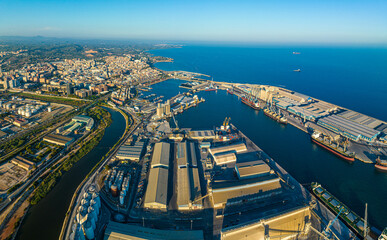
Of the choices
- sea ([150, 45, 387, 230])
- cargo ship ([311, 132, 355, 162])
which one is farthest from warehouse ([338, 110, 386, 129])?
cargo ship ([311, 132, 355, 162])

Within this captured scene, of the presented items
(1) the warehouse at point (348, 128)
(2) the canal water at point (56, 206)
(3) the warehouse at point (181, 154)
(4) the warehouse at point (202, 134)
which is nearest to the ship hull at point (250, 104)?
(1) the warehouse at point (348, 128)

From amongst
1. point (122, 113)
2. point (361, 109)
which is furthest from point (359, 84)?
point (122, 113)

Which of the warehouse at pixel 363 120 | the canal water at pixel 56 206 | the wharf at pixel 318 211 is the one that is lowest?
the canal water at pixel 56 206

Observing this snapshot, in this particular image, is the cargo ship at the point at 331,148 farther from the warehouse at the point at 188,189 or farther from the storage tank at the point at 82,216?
the storage tank at the point at 82,216

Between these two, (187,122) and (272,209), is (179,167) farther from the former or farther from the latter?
(187,122)

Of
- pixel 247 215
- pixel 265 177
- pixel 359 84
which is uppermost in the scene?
pixel 359 84

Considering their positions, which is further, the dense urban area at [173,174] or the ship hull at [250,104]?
the ship hull at [250,104]

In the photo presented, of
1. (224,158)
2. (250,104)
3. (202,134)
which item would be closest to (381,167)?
(224,158)
